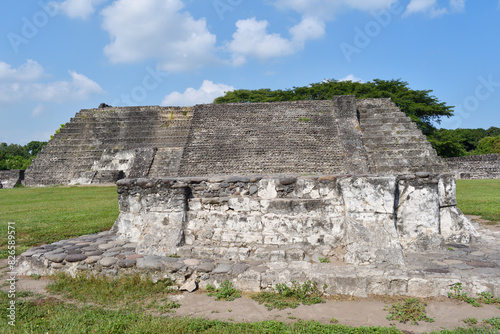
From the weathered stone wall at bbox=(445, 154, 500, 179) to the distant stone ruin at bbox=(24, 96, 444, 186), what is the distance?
5772 mm

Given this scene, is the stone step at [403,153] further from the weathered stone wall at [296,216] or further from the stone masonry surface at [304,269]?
the weathered stone wall at [296,216]

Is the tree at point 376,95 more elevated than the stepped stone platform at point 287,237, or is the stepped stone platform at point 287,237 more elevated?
the tree at point 376,95

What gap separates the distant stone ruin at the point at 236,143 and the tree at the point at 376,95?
7.59 metres

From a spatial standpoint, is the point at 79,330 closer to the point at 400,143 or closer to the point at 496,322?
the point at 496,322

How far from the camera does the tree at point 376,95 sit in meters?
23.9

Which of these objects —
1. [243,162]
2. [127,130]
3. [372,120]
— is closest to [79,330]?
[243,162]

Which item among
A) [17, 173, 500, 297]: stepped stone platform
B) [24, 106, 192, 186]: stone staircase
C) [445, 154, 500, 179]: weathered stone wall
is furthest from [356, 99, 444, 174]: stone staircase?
[17, 173, 500, 297]: stepped stone platform

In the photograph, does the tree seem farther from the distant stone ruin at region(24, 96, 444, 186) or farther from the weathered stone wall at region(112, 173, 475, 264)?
the weathered stone wall at region(112, 173, 475, 264)

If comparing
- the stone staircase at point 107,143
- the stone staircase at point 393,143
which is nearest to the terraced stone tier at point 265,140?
the stone staircase at point 393,143

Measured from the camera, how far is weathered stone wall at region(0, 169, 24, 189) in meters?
17.8

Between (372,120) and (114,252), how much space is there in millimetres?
14773

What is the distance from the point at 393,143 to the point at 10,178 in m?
18.4

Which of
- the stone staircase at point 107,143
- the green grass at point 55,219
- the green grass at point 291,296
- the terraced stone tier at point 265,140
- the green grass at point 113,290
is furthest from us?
the stone staircase at point 107,143

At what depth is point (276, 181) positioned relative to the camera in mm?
4352
